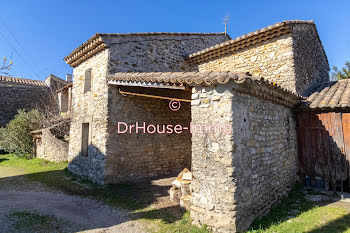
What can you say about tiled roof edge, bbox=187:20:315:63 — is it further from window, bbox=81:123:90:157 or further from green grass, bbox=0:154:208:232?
green grass, bbox=0:154:208:232

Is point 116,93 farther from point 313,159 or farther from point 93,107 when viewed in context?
point 313,159

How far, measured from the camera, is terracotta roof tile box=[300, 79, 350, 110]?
5535 millimetres

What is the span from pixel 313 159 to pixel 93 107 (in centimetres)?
729

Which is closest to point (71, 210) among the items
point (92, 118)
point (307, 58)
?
point (92, 118)

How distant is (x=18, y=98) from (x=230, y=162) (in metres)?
19.6

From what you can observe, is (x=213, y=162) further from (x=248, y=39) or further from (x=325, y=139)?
(x=248, y=39)

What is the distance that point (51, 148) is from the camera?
419 inches

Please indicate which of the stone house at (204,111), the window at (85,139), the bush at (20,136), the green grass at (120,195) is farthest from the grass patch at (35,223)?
the bush at (20,136)

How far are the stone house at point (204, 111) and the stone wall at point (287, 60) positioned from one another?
1.3 inches

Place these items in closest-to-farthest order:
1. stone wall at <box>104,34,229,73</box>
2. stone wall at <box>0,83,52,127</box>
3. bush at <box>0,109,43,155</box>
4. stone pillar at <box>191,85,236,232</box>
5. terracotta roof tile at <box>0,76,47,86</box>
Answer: stone pillar at <box>191,85,236,232</box>
stone wall at <box>104,34,229,73</box>
bush at <box>0,109,43,155</box>
stone wall at <box>0,83,52,127</box>
terracotta roof tile at <box>0,76,47,86</box>

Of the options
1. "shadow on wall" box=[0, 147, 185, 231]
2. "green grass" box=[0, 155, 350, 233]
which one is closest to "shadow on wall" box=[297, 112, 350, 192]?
"green grass" box=[0, 155, 350, 233]

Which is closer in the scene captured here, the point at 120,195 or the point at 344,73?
the point at 120,195

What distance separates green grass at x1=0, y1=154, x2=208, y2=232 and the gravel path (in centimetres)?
29

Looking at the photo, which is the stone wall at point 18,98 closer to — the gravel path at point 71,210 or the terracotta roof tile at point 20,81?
the terracotta roof tile at point 20,81
